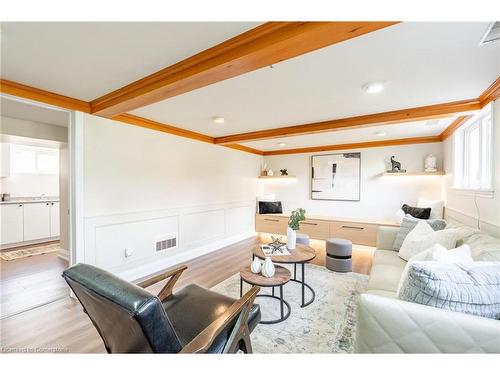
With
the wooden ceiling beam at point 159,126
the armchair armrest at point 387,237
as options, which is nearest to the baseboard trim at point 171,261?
the wooden ceiling beam at point 159,126

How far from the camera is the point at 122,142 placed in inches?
109

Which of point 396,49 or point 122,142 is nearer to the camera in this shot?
point 396,49

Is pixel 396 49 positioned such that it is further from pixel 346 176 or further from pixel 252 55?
pixel 346 176

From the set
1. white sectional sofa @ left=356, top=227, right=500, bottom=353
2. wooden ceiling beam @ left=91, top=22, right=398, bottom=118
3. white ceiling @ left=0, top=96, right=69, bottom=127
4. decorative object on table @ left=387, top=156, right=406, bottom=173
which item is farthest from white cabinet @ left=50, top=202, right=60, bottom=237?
decorative object on table @ left=387, top=156, right=406, bottom=173

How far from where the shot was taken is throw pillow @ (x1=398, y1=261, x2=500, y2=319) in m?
0.96

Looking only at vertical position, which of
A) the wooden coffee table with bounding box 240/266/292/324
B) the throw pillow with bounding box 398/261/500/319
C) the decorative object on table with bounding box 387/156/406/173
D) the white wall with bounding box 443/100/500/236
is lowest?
the wooden coffee table with bounding box 240/266/292/324

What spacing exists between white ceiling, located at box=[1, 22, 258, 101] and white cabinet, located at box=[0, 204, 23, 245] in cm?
351

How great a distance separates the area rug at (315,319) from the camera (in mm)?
1619

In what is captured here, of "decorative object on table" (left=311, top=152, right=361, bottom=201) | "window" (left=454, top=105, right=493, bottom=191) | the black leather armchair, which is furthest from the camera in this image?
"decorative object on table" (left=311, top=152, right=361, bottom=201)

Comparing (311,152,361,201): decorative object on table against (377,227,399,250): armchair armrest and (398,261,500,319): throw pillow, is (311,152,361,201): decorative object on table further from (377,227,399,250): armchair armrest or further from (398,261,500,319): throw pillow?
(398,261,500,319): throw pillow

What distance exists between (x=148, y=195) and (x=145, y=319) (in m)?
2.55
